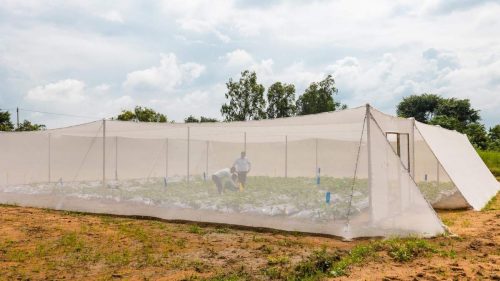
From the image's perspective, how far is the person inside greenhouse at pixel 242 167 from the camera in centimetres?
755

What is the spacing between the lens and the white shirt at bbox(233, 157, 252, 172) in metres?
7.69

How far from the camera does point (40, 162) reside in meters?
11.2

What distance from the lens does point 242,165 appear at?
25.5 ft

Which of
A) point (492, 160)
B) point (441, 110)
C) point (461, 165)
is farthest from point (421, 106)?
point (461, 165)

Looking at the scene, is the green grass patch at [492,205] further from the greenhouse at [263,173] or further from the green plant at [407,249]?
the green plant at [407,249]

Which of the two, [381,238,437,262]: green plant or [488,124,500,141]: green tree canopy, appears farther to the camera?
[488,124,500,141]: green tree canopy

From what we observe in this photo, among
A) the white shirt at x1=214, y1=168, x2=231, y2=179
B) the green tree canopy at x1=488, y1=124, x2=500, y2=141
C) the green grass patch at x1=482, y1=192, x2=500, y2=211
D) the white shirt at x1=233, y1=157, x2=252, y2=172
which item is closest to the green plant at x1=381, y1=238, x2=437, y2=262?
the white shirt at x1=233, y1=157, x2=252, y2=172

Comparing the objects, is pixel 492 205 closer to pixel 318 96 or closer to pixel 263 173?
pixel 263 173

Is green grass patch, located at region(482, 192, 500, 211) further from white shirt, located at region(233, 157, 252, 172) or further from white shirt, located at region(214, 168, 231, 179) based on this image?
white shirt, located at region(214, 168, 231, 179)

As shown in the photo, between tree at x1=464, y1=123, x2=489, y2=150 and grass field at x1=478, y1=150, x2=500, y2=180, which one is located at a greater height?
tree at x1=464, y1=123, x2=489, y2=150

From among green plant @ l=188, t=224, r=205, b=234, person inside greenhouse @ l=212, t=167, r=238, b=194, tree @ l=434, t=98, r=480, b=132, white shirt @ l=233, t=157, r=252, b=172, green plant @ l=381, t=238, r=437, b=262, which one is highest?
tree @ l=434, t=98, r=480, b=132

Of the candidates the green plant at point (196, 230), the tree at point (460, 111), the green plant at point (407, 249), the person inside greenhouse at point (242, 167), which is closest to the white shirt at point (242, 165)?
the person inside greenhouse at point (242, 167)

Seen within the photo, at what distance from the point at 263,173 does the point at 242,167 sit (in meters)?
0.41

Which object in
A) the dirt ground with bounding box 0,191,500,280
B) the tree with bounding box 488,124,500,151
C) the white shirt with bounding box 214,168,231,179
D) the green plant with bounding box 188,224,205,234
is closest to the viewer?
the dirt ground with bounding box 0,191,500,280
